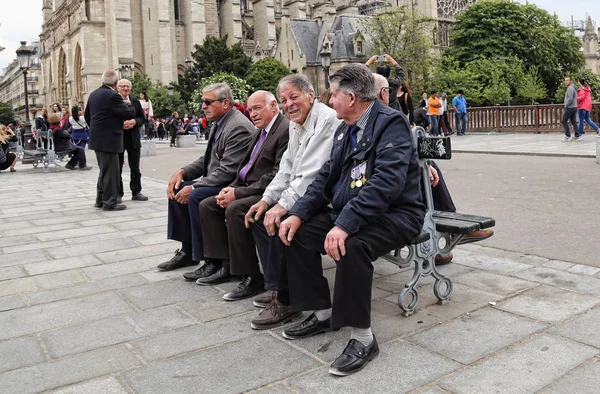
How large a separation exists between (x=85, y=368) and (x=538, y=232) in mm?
4558

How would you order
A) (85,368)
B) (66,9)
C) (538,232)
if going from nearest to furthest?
(85,368) → (538,232) → (66,9)

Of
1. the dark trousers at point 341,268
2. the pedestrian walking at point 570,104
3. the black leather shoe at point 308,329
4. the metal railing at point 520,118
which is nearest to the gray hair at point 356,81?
the dark trousers at point 341,268

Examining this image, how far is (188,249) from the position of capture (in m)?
5.34

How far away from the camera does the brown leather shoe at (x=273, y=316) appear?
12.0ft

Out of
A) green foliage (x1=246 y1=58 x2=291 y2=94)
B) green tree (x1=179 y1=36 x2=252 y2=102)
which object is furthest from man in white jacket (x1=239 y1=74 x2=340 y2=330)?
green foliage (x1=246 y1=58 x2=291 y2=94)

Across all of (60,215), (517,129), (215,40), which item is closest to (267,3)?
(215,40)

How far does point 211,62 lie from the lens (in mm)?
45469

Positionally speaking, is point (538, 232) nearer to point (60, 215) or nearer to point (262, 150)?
point (262, 150)

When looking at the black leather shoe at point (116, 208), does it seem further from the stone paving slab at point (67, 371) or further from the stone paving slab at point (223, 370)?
the stone paving slab at point (223, 370)

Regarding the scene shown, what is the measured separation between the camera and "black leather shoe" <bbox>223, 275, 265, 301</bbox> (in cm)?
428

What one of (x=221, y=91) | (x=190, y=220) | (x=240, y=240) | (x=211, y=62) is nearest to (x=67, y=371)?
(x=240, y=240)

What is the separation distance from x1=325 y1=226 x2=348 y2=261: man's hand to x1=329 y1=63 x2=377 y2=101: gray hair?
0.81 m

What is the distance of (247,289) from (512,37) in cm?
4711

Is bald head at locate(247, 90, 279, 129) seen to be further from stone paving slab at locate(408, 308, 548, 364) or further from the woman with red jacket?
the woman with red jacket
